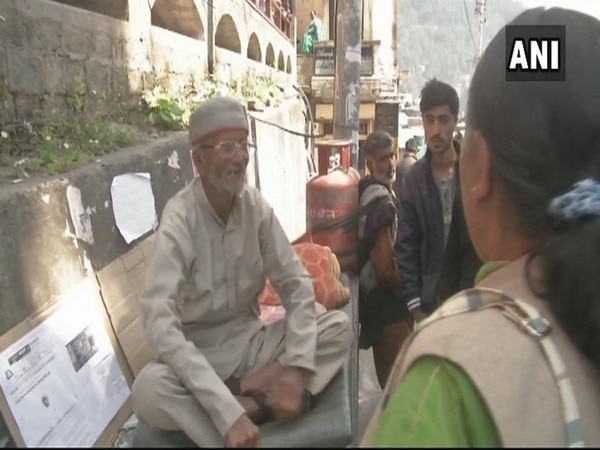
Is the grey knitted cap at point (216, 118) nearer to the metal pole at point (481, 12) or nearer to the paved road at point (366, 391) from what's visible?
the paved road at point (366, 391)

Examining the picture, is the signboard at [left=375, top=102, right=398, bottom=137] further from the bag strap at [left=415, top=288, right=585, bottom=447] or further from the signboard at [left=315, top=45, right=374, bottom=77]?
the bag strap at [left=415, top=288, right=585, bottom=447]

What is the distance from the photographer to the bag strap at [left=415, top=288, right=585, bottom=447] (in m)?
0.89

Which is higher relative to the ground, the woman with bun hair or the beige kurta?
the woman with bun hair

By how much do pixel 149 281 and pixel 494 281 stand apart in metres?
1.62

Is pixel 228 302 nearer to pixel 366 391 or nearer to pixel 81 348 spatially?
pixel 81 348

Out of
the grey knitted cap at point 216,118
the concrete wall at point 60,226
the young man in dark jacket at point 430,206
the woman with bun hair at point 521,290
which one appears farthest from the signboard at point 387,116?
the woman with bun hair at point 521,290

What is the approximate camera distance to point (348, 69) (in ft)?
22.5

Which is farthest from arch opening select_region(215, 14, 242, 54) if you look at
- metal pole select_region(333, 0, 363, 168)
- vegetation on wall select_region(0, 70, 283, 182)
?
metal pole select_region(333, 0, 363, 168)

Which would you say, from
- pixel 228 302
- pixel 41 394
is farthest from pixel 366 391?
pixel 41 394

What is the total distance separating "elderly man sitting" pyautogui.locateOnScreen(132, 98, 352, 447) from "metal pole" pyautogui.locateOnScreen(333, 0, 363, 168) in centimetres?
413

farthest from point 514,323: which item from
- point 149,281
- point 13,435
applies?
point 13,435

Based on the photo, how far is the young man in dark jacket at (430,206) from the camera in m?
3.39

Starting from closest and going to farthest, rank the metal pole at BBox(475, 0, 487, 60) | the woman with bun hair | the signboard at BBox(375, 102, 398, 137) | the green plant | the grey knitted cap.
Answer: the woman with bun hair < the grey knitted cap < the green plant < the signboard at BBox(375, 102, 398, 137) < the metal pole at BBox(475, 0, 487, 60)

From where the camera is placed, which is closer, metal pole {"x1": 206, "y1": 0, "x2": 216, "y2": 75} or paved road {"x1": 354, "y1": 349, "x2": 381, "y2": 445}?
paved road {"x1": 354, "y1": 349, "x2": 381, "y2": 445}
